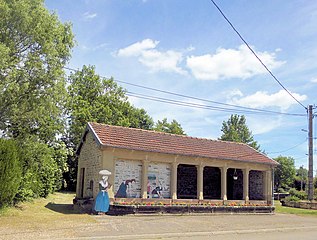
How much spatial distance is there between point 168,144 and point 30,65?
32.8 feet

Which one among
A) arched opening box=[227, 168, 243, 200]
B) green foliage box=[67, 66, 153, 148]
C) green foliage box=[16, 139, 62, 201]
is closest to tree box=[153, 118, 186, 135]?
green foliage box=[67, 66, 153, 148]

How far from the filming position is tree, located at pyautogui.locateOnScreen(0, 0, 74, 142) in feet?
57.5

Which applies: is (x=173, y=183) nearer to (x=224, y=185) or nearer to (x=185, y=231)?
(x=224, y=185)

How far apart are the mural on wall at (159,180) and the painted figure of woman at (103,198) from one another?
3.54 meters

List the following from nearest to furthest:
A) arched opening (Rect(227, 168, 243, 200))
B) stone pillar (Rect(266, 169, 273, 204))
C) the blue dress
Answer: the blue dress → stone pillar (Rect(266, 169, 273, 204)) → arched opening (Rect(227, 168, 243, 200))

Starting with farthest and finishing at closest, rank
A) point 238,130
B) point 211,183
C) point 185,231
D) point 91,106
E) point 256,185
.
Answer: point 238,130, point 91,106, point 211,183, point 256,185, point 185,231

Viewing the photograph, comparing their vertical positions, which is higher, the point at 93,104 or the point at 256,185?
the point at 93,104

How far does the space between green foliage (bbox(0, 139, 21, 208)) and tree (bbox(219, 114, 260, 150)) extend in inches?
2253

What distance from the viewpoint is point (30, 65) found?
17656mm

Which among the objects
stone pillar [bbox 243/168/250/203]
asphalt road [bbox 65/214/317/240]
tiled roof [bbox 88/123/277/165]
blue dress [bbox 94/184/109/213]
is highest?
→ tiled roof [bbox 88/123/277/165]

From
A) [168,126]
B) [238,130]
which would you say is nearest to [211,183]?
[168,126]

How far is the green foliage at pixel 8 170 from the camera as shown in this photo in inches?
622

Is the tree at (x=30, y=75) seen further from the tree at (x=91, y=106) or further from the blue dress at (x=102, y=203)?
the tree at (x=91, y=106)

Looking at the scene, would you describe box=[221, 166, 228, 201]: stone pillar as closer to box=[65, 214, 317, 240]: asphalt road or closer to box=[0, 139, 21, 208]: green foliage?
box=[65, 214, 317, 240]: asphalt road
